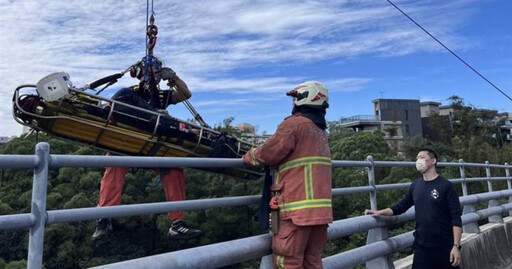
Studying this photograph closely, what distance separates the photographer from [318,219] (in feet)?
10.2

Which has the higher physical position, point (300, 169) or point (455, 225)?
point (300, 169)

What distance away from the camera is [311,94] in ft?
10.8

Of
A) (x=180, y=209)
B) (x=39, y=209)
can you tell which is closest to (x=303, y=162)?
(x=180, y=209)

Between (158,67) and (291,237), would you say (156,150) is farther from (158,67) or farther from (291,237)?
(291,237)

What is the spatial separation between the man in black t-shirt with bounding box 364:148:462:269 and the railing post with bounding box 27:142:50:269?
338 centimetres

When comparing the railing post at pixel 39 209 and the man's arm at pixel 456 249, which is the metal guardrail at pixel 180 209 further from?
the man's arm at pixel 456 249

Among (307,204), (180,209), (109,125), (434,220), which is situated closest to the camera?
(180,209)

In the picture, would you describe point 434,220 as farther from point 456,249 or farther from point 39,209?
point 39,209

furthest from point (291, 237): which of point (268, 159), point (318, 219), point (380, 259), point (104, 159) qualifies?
point (380, 259)

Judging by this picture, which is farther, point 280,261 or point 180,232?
point 180,232

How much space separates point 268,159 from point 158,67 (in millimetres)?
→ 2716

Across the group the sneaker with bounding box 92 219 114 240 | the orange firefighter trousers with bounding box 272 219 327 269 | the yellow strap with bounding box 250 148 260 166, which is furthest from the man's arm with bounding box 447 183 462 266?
the sneaker with bounding box 92 219 114 240

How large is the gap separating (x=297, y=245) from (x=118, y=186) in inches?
83.6

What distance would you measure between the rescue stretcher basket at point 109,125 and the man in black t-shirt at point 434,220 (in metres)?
1.77
